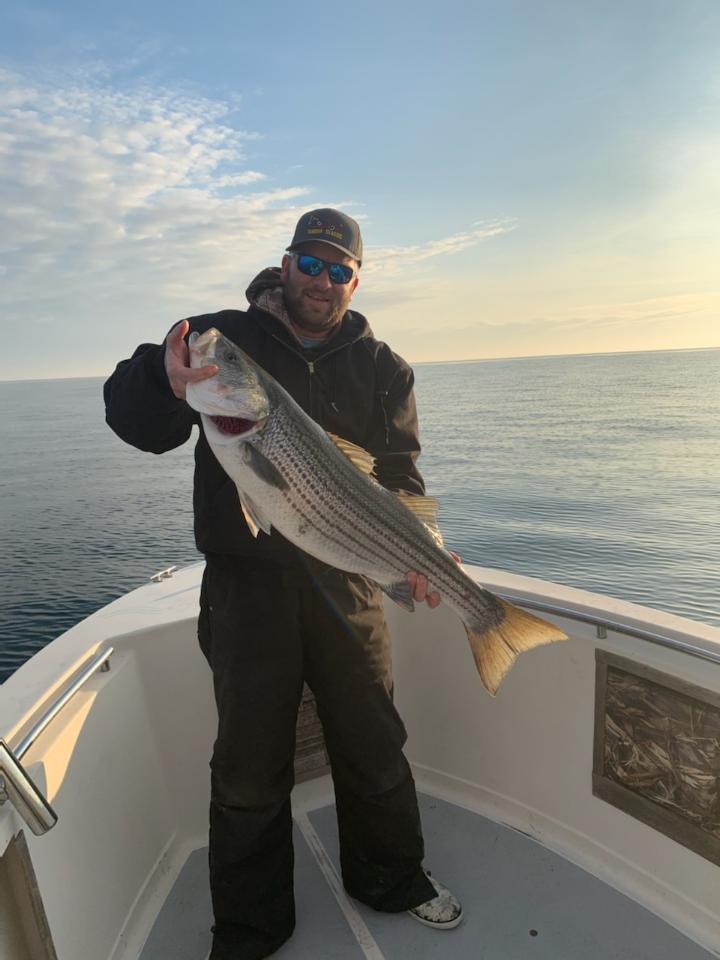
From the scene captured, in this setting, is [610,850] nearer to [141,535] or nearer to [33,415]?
[141,535]

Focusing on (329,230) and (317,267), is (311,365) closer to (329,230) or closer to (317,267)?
(317,267)

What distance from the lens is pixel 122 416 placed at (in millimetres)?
3068

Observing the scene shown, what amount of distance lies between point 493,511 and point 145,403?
20.9m

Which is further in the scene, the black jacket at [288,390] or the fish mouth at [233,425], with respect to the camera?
the black jacket at [288,390]

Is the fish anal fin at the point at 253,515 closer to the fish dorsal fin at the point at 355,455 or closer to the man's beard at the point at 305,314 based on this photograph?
the fish dorsal fin at the point at 355,455

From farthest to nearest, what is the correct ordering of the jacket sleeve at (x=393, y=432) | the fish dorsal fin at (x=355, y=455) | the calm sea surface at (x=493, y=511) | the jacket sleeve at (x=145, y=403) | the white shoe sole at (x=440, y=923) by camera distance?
the calm sea surface at (x=493, y=511)
the jacket sleeve at (x=393, y=432)
the white shoe sole at (x=440, y=923)
the fish dorsal fin at (x=355, y=455)
the jacket sleeve at (x=145, y=403)

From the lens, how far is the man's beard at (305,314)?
11.4ft

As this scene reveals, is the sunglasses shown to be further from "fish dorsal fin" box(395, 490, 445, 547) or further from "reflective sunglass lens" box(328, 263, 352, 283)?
"fish dorsal fin" box(395, 490, 445, 547)

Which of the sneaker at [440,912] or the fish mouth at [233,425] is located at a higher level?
the fish mouth at [233,425]

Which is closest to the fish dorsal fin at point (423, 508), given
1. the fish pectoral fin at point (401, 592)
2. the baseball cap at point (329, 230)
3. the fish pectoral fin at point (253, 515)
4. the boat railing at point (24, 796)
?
the fish pectoral fin at point (401, 592)

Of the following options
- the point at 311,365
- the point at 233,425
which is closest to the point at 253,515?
the point at 233,425

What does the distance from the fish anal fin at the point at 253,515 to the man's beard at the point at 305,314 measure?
3.68 feet

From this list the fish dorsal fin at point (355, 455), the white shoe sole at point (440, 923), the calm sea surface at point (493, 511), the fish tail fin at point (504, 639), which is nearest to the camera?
the fish dorsal fin at point (355, 455)

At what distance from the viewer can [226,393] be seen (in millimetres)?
2781
